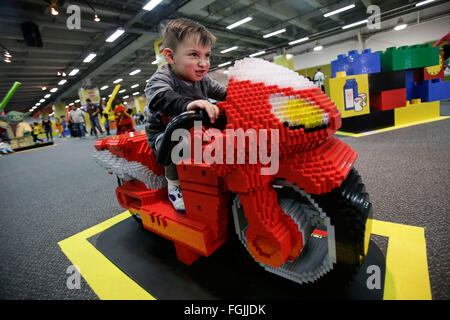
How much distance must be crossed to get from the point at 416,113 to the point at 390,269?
4.56 meters

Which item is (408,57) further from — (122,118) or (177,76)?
(122,118)

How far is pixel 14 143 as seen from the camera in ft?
34.4

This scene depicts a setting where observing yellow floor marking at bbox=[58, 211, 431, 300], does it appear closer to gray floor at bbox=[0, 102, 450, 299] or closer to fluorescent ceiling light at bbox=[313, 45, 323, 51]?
gray floor at bbox=[0, 102, 450, 299]

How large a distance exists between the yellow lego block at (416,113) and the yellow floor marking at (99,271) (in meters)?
4.80

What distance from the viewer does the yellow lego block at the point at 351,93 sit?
3818 mm

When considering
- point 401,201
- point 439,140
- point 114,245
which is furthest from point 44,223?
point 439,140

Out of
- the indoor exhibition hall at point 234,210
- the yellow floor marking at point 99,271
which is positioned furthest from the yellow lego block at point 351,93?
the yellow floor marking at point 99,271

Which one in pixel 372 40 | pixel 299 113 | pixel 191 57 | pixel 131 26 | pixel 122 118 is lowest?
pixel 299 113

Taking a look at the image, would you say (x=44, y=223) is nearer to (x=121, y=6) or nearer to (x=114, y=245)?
(x=114, y=245)

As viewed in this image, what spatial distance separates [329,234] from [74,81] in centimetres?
1866

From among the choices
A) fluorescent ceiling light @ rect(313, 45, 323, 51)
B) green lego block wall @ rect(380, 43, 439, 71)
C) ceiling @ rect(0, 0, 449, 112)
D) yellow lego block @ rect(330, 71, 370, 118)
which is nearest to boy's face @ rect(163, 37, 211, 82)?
yellow lego block @ rect(330, 71, 370, 118)

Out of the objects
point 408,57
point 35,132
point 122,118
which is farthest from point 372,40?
point 35,132

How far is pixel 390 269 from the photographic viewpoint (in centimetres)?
88

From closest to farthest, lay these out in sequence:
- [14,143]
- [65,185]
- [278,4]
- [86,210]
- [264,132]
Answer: [264,132]
[86,210]
[65,185]
[278,4]
[14,143]
